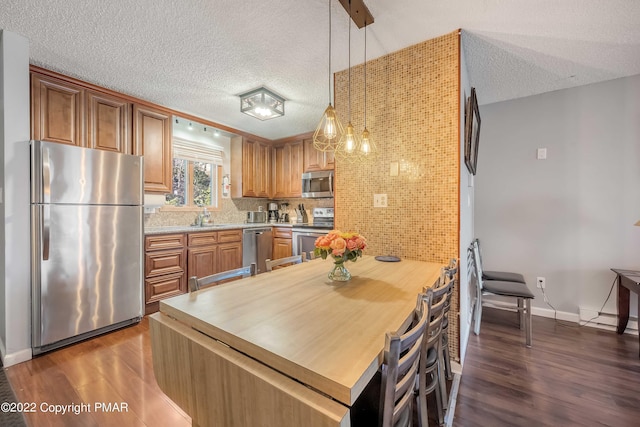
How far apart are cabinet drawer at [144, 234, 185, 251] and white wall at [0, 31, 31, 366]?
2.95ft

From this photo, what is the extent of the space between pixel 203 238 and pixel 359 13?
9.43 feet

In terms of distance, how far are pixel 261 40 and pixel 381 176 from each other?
139 cm

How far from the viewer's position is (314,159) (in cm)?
426

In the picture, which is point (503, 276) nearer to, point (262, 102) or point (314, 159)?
point (314, 159)

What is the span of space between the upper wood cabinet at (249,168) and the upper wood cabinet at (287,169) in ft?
0.58

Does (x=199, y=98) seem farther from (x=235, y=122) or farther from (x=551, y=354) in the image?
Result: (x=551, y=354)

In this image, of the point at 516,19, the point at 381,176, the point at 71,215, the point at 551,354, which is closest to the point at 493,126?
the point at 516,19

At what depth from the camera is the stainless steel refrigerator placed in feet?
6.74

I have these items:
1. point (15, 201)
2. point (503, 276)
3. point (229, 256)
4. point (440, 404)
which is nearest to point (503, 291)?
point (503, 276)

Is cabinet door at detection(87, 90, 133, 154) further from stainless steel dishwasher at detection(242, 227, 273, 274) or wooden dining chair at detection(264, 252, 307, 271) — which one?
wooden dining chair at detection(264, 252, 307, 271)

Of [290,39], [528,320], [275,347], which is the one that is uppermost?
[290,39]

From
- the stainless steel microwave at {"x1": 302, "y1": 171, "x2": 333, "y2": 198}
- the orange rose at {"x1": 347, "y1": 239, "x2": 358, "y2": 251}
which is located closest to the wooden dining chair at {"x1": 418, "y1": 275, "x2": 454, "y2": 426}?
the orange rose at {"x1": 347, "y1": 239, "x2": 358, "y2": 251}

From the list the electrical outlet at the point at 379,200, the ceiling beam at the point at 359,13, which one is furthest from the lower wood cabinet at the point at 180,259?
the ceiling beam at the point at 359,13

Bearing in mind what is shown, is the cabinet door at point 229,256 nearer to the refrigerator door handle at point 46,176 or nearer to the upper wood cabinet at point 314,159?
the upper wood cabinet at point 314,159
